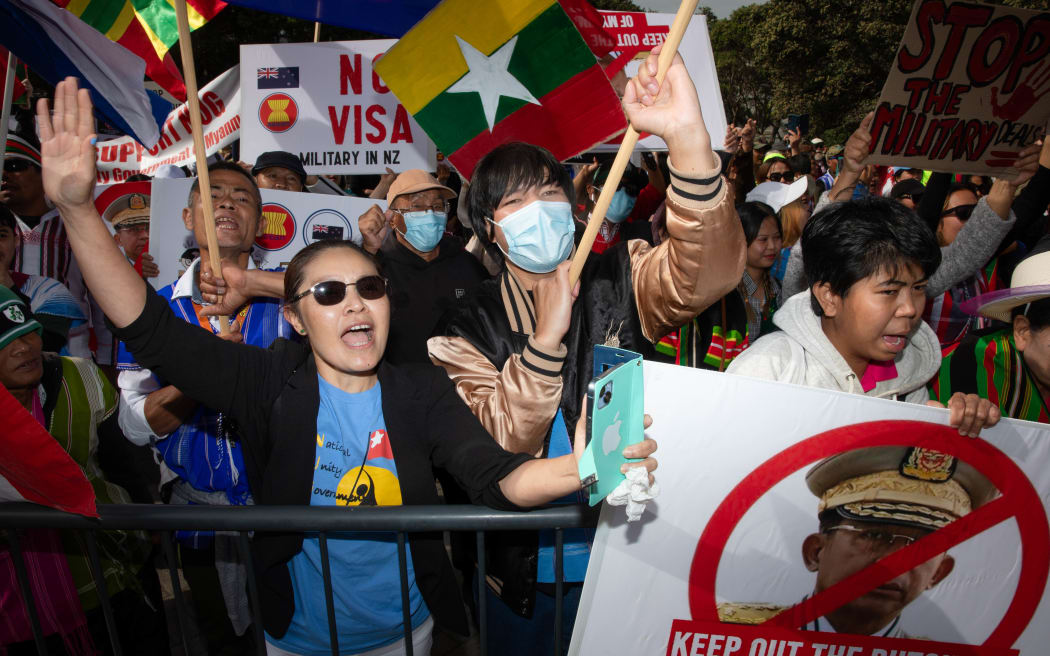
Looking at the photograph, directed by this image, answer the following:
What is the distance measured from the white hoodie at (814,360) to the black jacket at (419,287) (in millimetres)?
1941

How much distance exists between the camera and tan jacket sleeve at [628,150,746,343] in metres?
1.94

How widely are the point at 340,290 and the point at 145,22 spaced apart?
10.1 ft

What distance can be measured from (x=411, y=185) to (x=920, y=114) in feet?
9.90

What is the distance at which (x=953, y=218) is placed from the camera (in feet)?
16.4

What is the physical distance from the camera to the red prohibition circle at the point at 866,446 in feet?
5.89

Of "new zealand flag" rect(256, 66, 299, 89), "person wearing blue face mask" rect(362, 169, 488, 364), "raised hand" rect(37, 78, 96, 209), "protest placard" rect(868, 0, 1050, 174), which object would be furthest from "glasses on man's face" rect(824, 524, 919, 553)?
"new zealand flag" rect(256, 66, 299, 89)

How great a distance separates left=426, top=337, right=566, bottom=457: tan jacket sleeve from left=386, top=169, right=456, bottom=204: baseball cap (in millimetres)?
2286

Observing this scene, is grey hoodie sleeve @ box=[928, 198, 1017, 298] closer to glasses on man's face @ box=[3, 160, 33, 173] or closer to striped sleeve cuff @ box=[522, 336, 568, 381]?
striped sleeve cuff @ box=[522, 336, 568, 381]

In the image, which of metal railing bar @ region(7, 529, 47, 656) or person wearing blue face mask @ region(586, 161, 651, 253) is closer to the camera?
metal railing bar @ region(7, 529, 47, 656)

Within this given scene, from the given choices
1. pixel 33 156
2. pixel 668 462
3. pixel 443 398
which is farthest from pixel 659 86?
pixel 33 156

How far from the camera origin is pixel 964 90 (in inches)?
157

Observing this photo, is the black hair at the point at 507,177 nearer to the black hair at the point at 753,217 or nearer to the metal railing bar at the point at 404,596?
the metal railing bar at the point at 404,596

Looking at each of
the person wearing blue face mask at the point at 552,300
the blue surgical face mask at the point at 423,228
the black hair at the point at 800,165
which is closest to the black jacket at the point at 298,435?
the person wearing blue face mask at the point at 552,300

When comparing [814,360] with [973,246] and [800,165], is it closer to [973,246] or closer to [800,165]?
[973,246]
